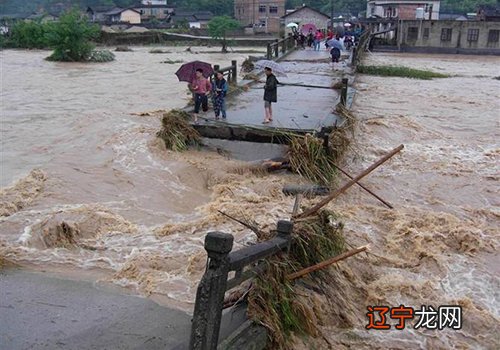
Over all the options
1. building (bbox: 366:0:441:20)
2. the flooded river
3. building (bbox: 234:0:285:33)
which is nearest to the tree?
building (bbox: 234:0:285:33)

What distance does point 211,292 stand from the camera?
392 centimetres

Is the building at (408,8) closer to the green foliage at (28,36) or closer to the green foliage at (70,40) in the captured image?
the green foliage at (70,40)

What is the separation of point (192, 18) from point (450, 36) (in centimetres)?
3773

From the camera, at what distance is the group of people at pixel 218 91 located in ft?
38.5

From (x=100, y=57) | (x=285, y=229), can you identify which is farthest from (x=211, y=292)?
(x=100, y=57)

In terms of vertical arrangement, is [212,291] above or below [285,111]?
above

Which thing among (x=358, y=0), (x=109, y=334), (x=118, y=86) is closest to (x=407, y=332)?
(x=109, y=334)

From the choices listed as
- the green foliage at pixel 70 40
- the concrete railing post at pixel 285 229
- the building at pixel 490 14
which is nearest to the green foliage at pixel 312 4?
the building at pixel 490 14

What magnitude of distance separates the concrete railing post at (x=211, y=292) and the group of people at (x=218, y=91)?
26.8 feet

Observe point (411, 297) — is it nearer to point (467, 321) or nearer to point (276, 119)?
point (467, 321)

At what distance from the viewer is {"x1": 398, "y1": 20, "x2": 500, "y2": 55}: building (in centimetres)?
4622

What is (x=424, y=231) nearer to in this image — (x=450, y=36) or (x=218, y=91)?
(x=218, y=91)

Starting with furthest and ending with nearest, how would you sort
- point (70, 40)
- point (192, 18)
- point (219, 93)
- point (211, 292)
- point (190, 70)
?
point (192, 18) < point (70, 40) < point (219, 93) < point (190, 70) < point (211, 292)

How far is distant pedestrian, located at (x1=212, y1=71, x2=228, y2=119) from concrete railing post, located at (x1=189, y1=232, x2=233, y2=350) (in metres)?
8.43
